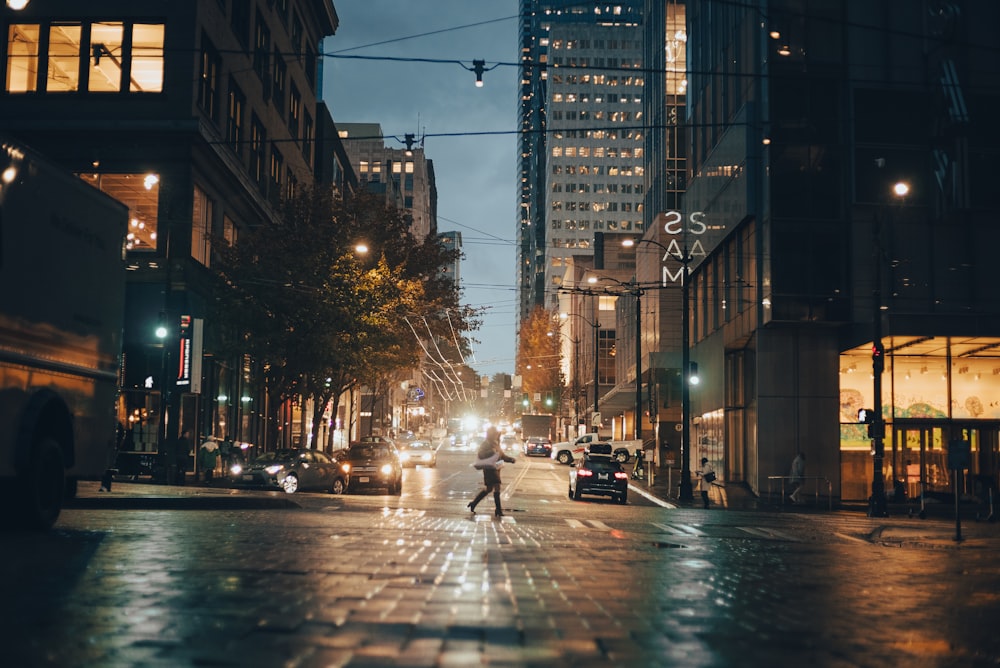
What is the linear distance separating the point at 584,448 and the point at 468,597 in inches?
1967

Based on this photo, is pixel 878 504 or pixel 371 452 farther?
pixel 371 452

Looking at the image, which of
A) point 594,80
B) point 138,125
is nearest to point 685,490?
point 138,125

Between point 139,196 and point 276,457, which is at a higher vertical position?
point 139,196

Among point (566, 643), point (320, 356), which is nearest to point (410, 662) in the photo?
point (566, 643)

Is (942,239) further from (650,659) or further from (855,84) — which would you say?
(650,659)

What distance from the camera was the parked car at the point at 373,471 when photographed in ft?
107

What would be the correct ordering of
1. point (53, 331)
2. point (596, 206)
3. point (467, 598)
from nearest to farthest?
point (467, 598) < point (53, 331) < point (596, 206)

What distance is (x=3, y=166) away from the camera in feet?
37.6

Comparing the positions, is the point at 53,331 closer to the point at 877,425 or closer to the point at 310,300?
the point at 877,425

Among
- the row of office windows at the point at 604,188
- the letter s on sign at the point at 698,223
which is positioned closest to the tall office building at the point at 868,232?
the letter s on sign at the point at 698,223

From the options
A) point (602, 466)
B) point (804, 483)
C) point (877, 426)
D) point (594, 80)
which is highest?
point (594, 80)

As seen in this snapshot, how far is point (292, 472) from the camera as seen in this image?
31094 mm

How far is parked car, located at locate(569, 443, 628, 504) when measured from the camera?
32.6 m

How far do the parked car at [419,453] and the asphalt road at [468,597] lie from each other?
4047 cm
